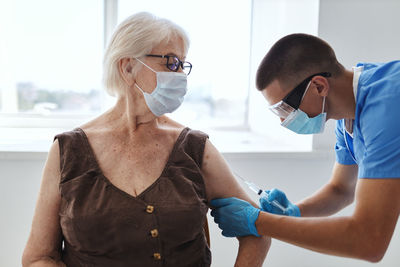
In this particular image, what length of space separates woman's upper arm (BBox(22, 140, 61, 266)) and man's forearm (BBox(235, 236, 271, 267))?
2.32 ft

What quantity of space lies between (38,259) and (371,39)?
81.5 inches

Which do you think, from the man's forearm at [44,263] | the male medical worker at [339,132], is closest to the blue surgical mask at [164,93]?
the male medical worker at [339,132]

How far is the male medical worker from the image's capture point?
3.89ft

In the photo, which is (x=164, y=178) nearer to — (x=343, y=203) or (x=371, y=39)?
(x=343, y=203)

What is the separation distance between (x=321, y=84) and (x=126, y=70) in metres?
0.73

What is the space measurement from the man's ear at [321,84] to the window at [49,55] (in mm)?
1662

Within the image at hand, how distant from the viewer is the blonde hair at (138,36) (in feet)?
4.74

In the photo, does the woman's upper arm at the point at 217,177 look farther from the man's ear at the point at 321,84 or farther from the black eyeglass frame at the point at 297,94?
the man's ear at the point at 321,84

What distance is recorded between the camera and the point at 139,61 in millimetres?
1476

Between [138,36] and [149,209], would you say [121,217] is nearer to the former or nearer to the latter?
[149,209]

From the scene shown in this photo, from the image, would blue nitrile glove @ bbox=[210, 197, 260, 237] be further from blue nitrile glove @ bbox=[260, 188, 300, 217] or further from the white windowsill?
the white windowsill

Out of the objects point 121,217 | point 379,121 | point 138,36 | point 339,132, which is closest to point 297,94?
point 379,121

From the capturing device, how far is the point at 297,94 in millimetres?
1395

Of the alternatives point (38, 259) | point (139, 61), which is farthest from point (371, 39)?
point (38, 259)
